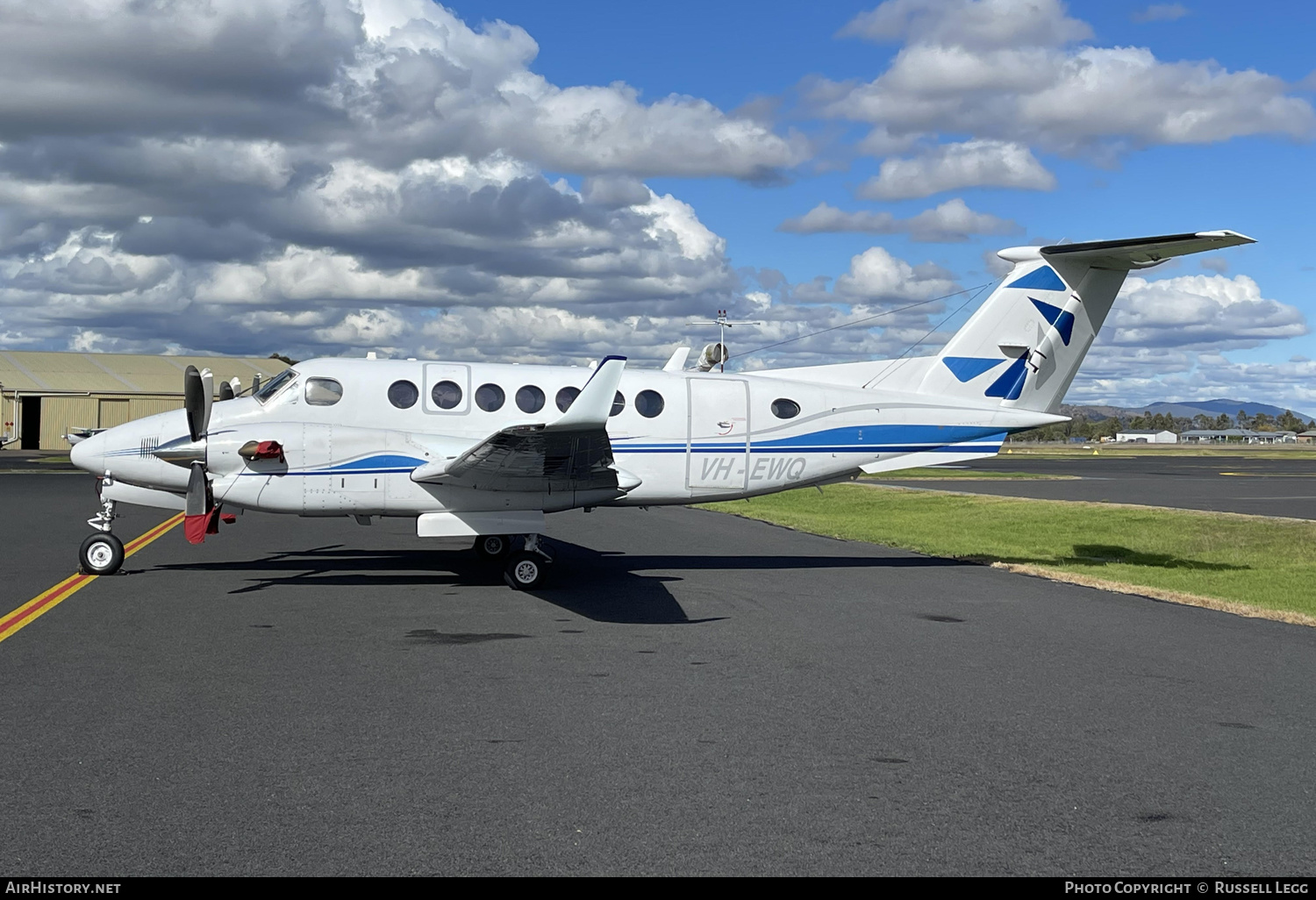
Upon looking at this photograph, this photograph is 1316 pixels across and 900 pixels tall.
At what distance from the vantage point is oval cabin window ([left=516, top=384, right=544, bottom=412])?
15.5 metres

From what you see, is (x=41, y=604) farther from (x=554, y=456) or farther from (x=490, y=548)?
(x=490, y=548)

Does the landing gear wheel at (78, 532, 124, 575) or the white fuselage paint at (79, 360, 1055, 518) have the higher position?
the white fuselage paint at (79, 360, 1055, 518)

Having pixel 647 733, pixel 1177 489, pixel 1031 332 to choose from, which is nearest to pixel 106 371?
pixel 1177 489

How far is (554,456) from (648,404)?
2.72m

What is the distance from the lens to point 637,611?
12.0 m

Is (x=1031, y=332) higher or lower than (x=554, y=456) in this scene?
higher

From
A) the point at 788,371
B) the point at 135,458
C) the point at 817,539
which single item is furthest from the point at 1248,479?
the point at 135,458

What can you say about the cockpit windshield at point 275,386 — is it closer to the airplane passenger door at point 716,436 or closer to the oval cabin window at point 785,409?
the airplane passenger door at point 716,436

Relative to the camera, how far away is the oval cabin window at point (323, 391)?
1493cm

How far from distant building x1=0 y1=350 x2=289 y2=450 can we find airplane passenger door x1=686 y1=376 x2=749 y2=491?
6466cm

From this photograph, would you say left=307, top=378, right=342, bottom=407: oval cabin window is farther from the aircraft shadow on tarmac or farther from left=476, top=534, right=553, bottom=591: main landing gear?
left=476, top=534, right=553, bottom=591: main landing gear

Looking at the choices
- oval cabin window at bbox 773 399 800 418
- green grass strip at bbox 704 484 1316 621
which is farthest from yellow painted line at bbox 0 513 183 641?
green grass strip at bbox 704 484 1316 621

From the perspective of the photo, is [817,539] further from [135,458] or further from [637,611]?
[135,458]

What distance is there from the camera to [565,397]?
15602 millimetres
